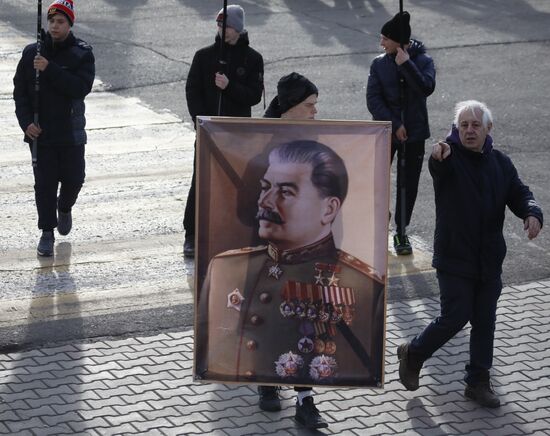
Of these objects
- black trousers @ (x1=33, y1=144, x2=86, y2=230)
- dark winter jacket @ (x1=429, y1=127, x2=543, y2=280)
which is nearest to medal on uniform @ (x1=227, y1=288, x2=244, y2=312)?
dark winter jacket @ (x1=429, y1=127, x2=543, y2=280)

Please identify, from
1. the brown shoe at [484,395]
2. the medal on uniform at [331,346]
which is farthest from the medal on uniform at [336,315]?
the brown shoe at [484,395]

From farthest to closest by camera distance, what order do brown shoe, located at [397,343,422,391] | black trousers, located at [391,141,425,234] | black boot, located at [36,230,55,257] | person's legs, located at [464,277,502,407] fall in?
black trousers, located at [391,141,425,234], black boot, located at [36,230,55,257], brown shoe, located at [397,343,422,391], person's legs, located at [464,277,502,407]

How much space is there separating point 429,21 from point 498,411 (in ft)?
48.0

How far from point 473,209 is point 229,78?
3.12 meters

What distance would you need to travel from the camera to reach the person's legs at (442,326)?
731cm

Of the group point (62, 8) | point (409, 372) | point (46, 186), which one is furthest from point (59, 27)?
point (409, 372)

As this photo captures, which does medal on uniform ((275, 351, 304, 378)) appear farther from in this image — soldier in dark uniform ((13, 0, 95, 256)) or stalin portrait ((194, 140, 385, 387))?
soldier in dark uniform ((13, 0, 95, 256))

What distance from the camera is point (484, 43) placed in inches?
770

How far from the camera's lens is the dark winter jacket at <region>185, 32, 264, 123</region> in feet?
32.0

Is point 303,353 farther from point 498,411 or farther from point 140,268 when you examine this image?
point 140,268

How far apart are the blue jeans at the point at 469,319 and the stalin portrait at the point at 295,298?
62 centimetres

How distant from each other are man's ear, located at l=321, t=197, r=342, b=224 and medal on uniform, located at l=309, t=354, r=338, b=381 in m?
0.76

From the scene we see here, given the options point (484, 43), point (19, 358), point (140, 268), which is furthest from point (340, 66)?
point (19, 358)

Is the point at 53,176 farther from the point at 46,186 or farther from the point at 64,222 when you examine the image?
the point at 64,222
